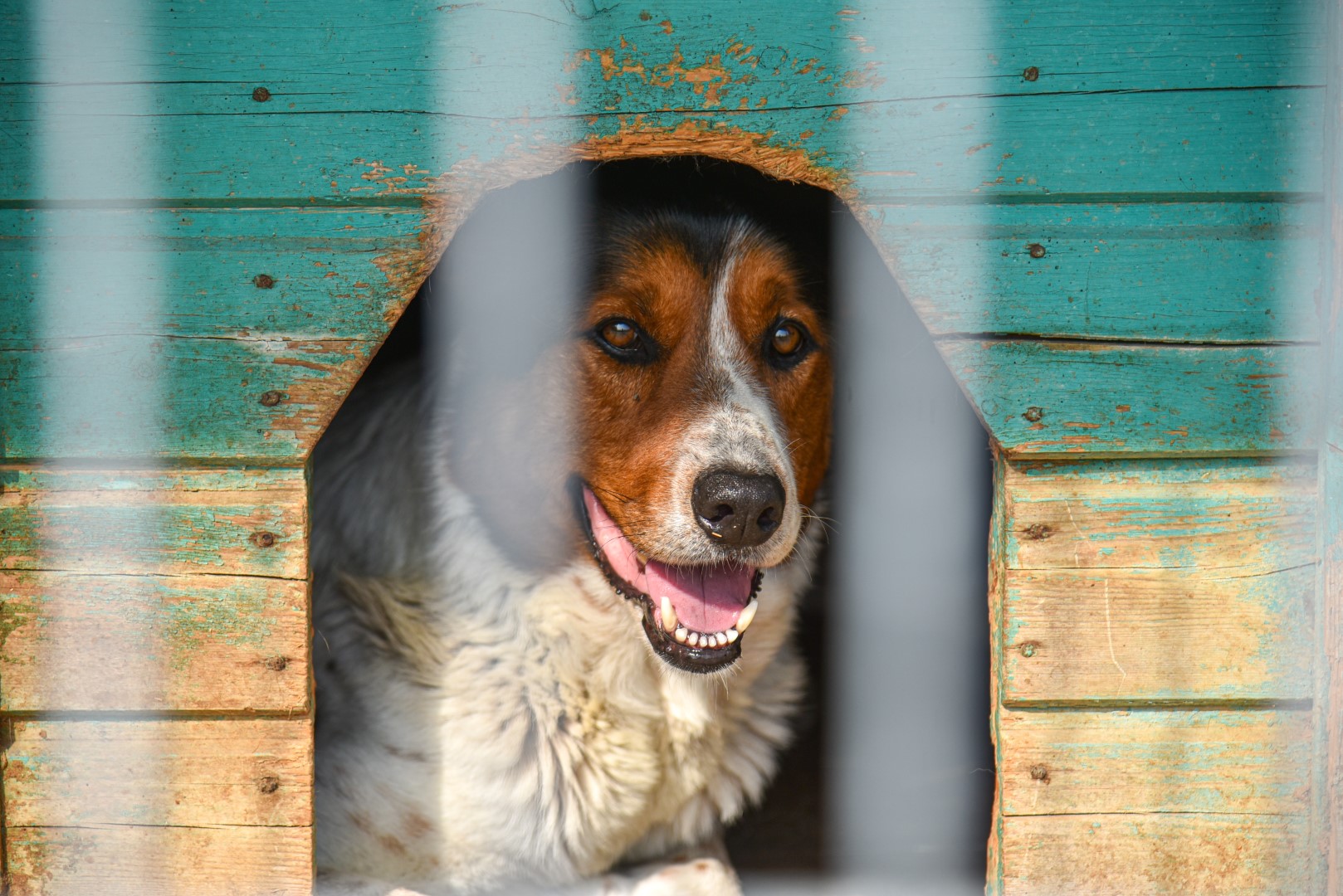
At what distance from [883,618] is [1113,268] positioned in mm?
1536

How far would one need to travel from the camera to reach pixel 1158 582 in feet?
6.72

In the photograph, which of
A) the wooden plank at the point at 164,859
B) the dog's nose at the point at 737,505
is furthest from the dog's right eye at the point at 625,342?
the wooden plank at the point at 164,859

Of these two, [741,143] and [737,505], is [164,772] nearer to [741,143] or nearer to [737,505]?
[737,505]

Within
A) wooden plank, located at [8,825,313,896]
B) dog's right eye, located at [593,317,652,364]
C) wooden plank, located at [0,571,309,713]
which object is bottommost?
wooden plank, located at [8,825,313,896]

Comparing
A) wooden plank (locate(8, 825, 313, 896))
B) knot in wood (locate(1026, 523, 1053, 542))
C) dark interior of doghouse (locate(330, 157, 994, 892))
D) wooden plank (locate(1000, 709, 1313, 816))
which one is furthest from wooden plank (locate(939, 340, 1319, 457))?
wooden plank (locate(8, 825, 313, 896))

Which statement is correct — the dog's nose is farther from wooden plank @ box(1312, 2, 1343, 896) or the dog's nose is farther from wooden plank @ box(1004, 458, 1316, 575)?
wooden plank @ box(1312, 2, 1343, 896)

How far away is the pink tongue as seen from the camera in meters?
2.21

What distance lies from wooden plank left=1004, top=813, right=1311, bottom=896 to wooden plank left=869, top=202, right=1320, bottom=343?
879 millimetres

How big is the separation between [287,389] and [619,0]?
85 cm

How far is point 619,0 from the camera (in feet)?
6.05

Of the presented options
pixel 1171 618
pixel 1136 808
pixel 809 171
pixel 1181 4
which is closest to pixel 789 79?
pixel 809 171

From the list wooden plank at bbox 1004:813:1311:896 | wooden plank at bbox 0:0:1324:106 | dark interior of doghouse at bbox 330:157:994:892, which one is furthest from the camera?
dark interior of doghouse at bbox 330:157:994:892

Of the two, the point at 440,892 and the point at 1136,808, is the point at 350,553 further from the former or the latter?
the point at 1136,808

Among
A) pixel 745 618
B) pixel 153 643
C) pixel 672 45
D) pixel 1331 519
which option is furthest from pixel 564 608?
pixel 1331 519
